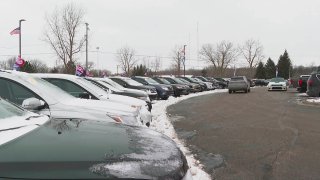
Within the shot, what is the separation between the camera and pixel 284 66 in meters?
109

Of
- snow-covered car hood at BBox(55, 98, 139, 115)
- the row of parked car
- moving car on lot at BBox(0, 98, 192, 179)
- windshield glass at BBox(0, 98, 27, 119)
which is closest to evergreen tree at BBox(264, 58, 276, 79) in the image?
snow-covered car hood at BBox(55, 98, 139, 115)

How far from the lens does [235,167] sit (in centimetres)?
707

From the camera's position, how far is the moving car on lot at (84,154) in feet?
7.70

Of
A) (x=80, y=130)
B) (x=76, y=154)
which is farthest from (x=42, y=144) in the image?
(x=80, y=130)

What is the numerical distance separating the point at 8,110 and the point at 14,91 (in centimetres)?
255

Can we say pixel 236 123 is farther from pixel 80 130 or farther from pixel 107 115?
pixel 80 130

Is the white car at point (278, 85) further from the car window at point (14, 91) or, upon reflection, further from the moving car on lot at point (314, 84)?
the car window at point (14, 91)

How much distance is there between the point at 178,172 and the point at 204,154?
19.1 feet

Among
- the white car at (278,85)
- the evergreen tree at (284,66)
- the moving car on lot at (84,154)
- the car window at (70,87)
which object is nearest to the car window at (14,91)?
the car window at (70,87)

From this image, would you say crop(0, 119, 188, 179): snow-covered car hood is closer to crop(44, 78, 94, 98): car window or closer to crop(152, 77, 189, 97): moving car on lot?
crop(44, 78, 94, 98): car window

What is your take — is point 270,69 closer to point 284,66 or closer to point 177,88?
point 284,66

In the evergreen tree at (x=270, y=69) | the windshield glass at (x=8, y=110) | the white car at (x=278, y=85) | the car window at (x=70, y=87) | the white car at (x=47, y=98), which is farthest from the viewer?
the evergreen tree at (x=270, y=69)

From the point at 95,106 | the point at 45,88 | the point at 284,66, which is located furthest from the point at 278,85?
the point at 284,66

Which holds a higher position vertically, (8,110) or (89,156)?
(8,110)
